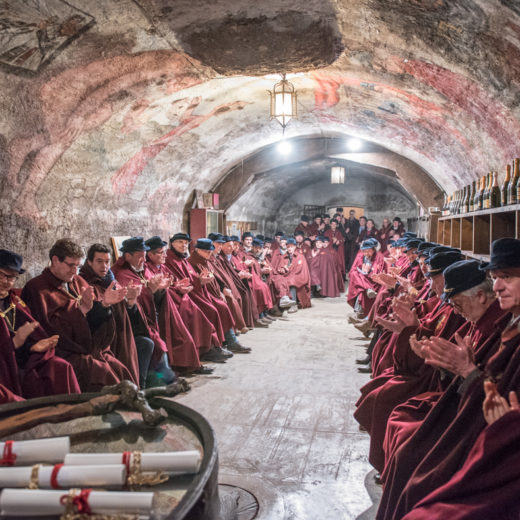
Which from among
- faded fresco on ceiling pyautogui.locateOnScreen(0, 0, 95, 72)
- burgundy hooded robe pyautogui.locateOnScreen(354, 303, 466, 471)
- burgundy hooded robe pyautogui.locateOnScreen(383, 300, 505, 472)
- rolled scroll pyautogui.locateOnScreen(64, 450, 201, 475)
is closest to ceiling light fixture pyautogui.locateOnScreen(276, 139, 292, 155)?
faded fresco on ceiling pyautogui.locateOnScreen(0, 0, 95, 72)

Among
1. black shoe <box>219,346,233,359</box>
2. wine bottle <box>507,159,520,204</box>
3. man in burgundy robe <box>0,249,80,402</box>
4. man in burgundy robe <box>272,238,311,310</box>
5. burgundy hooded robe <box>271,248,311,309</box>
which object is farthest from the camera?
man in burgundy robe <box>272,238,311,310</box>

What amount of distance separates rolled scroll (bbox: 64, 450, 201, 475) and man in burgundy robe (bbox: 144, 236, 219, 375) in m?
4.33

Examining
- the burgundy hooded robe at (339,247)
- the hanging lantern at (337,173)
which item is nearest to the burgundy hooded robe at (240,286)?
the hanging lantern at (337,173)

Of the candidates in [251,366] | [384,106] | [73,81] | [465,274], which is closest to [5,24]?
[73,81]

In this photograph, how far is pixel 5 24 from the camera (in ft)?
14.1

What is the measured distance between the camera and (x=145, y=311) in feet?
19.6

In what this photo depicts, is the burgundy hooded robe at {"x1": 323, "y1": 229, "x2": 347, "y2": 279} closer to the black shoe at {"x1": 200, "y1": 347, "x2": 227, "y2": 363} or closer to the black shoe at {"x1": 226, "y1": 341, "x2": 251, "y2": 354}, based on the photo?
the black shoe at {"x1": 226, "y1": 341, "x2": 251, "y2": 354}

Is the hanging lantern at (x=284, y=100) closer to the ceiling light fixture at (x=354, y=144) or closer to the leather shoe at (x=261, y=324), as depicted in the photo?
the leather shoe at (x=261, y=324)

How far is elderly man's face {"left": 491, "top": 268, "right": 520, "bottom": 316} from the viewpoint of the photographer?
251 cm

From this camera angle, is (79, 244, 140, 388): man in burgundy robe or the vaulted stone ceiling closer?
the vaulted stone ceiling

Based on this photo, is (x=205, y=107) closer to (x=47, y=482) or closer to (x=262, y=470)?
(x=262, y=470)

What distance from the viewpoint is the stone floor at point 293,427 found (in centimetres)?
358

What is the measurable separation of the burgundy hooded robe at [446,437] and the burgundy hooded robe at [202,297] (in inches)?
191

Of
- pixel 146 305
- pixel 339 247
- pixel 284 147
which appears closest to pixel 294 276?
pixel 284 147
